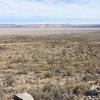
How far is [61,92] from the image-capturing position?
7.37m

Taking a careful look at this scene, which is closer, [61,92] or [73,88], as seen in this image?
[61,92]

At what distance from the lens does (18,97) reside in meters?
6.13

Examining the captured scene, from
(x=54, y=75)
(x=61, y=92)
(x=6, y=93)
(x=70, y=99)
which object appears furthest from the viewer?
(x=54, y=75)

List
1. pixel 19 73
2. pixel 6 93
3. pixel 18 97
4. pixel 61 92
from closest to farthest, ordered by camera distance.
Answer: pixel 18 97 < pixel 61 92 < pixel 6 93 < pixel 19 73

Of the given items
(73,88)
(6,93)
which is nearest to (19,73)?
(6,93)

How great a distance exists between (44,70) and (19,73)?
2.11 m

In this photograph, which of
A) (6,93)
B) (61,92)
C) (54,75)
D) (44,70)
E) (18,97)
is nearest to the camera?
(18,97)

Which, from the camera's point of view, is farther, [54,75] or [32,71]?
[32,71]

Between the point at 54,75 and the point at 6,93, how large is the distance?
4.24 metres

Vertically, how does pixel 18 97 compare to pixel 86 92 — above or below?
above

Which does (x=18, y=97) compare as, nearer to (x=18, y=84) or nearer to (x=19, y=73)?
(x=18, y=84)

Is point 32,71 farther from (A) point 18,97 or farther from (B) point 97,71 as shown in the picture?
(A) point 18,97

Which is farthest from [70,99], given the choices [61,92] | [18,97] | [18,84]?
[18,84]

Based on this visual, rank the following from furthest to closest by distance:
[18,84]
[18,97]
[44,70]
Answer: [44,70]
[18,84]
[18,97]
